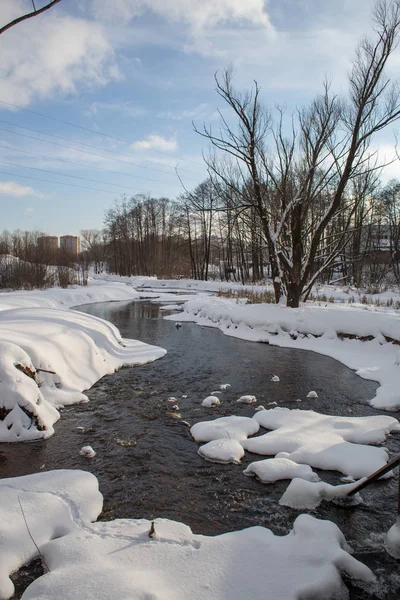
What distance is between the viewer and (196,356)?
838cm

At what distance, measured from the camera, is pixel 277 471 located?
3477 mm

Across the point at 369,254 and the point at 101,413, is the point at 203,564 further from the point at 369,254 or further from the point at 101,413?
the point at 369,254

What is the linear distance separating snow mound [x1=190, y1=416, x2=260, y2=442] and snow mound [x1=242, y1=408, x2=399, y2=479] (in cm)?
18

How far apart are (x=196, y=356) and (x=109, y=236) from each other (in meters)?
55.0

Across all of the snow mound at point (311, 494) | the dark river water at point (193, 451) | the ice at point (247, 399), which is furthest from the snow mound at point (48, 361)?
the snow mound at point (311, 494)

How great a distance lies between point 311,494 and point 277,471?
0.47m

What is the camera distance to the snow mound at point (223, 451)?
3799 mm

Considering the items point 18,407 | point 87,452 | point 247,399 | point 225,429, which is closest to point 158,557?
point 87,452

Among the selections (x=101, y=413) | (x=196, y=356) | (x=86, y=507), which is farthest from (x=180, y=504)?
(x=196, y=356)

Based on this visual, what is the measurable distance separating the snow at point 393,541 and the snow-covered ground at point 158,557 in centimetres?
31

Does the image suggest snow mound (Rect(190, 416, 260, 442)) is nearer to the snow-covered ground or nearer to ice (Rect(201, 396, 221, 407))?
ice (Rect(201, 396, 221, 407))

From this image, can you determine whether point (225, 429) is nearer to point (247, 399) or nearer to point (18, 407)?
point (247, 399)

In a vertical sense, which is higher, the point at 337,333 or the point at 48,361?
the point at 48,361

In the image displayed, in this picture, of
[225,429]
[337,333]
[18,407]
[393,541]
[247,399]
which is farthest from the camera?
[337,333]
